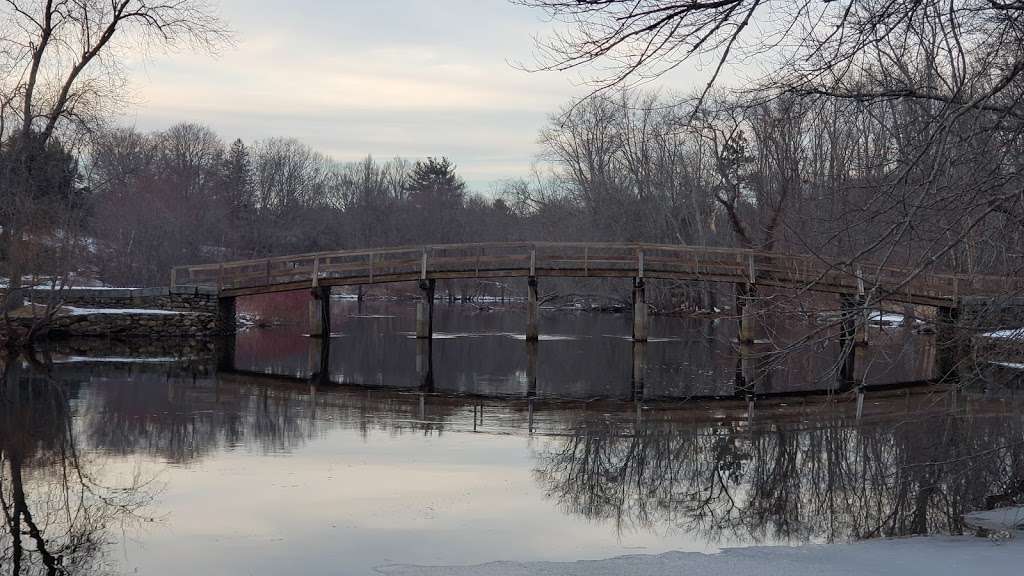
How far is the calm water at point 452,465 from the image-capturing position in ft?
29.6

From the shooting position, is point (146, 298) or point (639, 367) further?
point (146, 298)

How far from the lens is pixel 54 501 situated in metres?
10.2

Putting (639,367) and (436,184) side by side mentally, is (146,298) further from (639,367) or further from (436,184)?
(436,184)

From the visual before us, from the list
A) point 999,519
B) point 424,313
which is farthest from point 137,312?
point 999,519

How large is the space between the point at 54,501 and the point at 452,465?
170 inches

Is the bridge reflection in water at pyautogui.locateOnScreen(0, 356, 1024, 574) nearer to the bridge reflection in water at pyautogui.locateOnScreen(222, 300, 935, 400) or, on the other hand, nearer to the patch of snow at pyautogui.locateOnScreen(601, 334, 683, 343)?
the bridge reflection in water at pyautogui.locateOnScreen(222, 300, 935, 400)

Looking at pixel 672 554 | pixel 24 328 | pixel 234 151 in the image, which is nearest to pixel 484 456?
pixel 672 554

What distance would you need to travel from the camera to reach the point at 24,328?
27.9m

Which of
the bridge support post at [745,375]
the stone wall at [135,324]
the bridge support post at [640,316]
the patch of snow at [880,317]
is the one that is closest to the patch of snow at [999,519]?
the patch of snow at [880,317]

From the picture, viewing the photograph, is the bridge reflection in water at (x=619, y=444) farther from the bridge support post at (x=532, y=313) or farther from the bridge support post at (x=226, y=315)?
the bridge support post at (x=532, y=313)

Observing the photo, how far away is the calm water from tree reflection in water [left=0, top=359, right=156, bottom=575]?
0.03 m

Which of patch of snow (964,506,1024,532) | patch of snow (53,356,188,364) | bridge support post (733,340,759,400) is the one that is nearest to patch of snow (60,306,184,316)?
patch of snow (53,356,188,364)

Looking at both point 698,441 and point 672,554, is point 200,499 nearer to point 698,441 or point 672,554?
→ point 672,554

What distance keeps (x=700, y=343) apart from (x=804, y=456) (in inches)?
808
